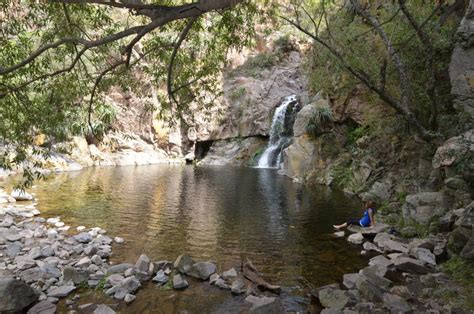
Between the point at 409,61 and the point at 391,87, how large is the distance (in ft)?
6.71

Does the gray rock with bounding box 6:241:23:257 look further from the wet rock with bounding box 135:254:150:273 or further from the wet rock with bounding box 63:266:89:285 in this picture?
the wet rock with bounding box 135:254:150:273

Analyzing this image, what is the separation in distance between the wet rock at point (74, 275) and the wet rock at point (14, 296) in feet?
3.36

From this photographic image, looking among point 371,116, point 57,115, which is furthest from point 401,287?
point 371,116

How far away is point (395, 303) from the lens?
6496 millimetres

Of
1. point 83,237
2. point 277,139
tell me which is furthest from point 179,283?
point 277,139

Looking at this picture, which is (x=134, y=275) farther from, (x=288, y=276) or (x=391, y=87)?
(x=391, y=87)

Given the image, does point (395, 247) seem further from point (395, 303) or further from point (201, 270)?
point (201, 270)

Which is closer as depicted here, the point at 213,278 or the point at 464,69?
the point at 213,278

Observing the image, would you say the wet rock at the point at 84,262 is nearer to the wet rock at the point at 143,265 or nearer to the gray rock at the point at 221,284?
the wet rock at the point at 143,265

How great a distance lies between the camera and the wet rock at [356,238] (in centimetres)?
1127

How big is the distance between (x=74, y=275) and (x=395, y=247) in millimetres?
8307

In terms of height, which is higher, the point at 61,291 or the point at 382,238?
the point at 382,238

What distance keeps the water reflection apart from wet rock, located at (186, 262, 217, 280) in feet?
2.49

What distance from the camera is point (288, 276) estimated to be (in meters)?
8.59
